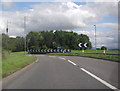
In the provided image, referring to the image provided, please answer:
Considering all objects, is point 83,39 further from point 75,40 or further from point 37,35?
point 37,35

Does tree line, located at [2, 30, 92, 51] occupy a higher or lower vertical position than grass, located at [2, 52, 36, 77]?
higher

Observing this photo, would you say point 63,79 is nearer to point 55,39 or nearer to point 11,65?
point 11,65

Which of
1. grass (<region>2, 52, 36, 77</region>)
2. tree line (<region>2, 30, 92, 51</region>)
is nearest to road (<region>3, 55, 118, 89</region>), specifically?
grass (<region>2, 52, 36, 77</region>)

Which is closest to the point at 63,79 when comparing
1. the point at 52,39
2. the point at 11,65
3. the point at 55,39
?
the point at 11,65

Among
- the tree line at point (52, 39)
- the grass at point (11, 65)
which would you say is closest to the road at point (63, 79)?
the grass at point (11, 65)

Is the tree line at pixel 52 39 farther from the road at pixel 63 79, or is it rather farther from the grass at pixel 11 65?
the road at pixel 63 79

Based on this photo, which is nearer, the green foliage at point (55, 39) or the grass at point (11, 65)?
the grass at point (11, 65)

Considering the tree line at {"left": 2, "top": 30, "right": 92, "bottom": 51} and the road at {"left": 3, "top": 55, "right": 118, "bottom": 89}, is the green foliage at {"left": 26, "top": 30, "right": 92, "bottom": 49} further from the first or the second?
the road at {"left": 3, "top": 55, "right": 118, "bottom": 89}

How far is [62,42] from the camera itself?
134 m

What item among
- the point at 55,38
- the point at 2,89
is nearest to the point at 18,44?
the point at 55,38

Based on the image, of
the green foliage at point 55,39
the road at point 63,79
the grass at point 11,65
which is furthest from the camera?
the green foliage at point 55,39

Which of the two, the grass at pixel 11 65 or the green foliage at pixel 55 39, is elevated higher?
the green foliage at pixel 55 39

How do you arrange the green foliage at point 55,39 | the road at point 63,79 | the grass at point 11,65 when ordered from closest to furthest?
1. the road at point 63,79
2. the grass at point 11,65
3. the green foliage at point 55,39

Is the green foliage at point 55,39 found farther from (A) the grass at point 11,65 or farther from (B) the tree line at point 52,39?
(A) the grass at point 11,65
